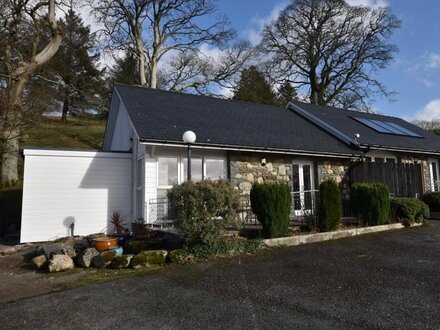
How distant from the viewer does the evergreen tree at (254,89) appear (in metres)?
33.1

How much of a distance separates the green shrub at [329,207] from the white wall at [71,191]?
634cm

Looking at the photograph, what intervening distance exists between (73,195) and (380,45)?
2845cm

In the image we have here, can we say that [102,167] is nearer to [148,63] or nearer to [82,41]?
[148,63]

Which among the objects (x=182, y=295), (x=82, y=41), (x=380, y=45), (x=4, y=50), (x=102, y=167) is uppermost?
(x=82, y=41)

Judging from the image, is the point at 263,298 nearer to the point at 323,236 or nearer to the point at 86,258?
the point at 86,258

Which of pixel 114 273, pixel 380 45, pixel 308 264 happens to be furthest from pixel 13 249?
pixel 380 45

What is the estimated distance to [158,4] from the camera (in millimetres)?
25312

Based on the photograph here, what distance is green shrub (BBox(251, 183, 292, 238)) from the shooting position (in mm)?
8312

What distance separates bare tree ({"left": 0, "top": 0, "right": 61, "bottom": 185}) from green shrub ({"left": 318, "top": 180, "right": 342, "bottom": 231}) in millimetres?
12640

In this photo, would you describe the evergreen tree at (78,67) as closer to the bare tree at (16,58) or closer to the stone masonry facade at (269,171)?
the bare tree at (16,58)

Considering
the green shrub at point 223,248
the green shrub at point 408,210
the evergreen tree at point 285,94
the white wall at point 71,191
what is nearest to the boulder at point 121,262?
the green shrub at point 223,248

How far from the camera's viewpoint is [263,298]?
186 inches

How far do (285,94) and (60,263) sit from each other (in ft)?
103

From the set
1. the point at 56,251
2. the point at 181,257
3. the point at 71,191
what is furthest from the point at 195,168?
the point at 56,251
